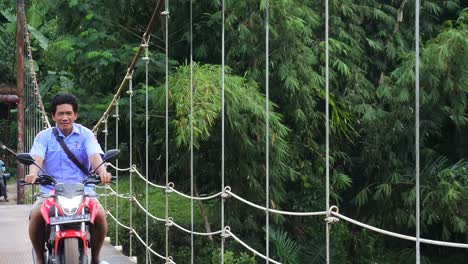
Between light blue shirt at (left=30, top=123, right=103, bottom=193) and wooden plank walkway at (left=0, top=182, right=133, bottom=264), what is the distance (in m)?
1.12

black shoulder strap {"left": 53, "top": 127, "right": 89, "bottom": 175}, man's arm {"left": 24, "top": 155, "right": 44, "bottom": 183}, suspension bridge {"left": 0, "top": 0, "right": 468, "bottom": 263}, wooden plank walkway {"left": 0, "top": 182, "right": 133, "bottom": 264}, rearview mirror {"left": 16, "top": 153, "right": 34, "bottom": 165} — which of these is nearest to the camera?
suspension bridge {"left": 0, "top": 0, "right": 468, "bottom": 263}

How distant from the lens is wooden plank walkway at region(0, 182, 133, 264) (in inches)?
136

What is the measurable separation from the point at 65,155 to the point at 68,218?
288mm

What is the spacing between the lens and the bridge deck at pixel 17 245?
3445 mm

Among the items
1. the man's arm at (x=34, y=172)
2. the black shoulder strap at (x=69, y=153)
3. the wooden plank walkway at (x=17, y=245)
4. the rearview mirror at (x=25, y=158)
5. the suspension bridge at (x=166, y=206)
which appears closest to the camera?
the suspension bridge at (x=166, y=206)

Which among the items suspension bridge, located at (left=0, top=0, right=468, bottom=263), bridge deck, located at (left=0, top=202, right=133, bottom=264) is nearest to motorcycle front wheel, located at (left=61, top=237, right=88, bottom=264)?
suspension bridge, located at (left=0, top=0, right=468, bottom=263)

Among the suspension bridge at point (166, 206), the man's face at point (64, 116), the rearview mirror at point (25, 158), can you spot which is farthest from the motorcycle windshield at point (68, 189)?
Result: the suspension bridge at point (166, 206)

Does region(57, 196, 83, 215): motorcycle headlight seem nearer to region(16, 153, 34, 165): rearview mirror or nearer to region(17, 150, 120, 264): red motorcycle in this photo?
region(17, 150, 120, 264): red motorcycle

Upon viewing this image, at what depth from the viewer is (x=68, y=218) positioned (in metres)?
1.96

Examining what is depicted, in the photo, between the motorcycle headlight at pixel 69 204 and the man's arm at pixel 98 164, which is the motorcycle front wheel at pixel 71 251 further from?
the man's arm at pixel 98 164

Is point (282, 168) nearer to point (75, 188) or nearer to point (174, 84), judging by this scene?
point (174, 84)

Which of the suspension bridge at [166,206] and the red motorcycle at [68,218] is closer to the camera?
the suspension bridge at [166,206]

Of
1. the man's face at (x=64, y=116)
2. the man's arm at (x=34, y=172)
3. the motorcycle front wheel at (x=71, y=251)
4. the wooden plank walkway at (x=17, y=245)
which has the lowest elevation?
the wooden plank walkway at (x=17, y=245)

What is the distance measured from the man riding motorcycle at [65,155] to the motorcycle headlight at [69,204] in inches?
5.2
